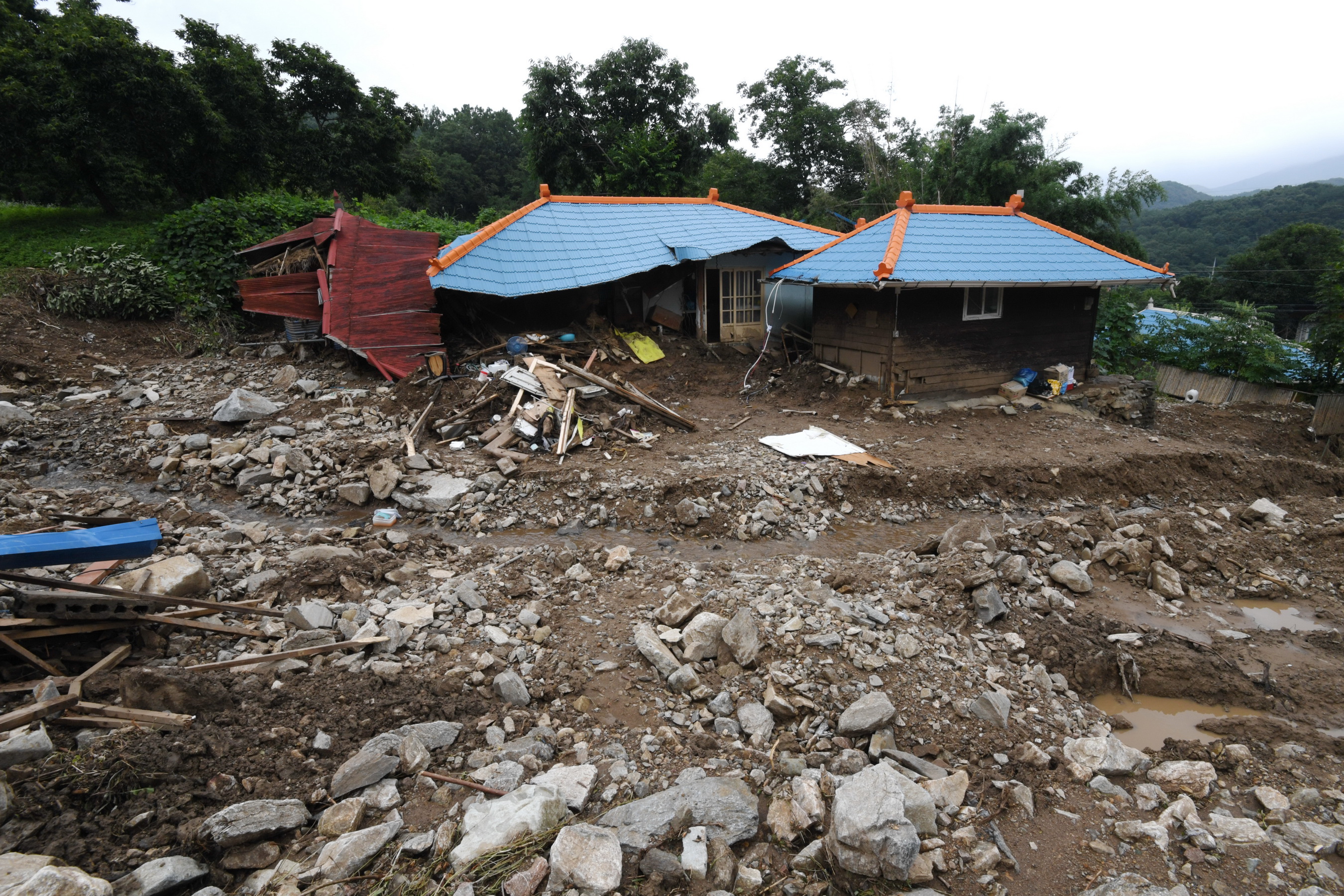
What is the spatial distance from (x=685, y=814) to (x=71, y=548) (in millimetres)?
3865

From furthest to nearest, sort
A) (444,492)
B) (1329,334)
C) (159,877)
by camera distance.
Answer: (1329,334)
(444,492)
(159,877)

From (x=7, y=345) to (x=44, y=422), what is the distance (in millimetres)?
3017

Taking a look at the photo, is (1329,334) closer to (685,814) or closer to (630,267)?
(630,267)

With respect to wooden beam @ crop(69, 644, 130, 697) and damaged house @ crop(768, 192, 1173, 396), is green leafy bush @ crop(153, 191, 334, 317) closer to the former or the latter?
wooden beam @ crop(69, 644, 130, 697)

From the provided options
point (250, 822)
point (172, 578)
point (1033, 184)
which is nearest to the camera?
point (250, 822)

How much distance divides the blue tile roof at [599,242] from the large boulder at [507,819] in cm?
914

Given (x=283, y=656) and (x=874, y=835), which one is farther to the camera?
(x=283, y=656)

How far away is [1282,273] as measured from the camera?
31062 millimetres

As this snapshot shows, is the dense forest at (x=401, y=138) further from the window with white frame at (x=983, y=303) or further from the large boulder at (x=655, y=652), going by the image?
the large boulder at (x=655, y=652)

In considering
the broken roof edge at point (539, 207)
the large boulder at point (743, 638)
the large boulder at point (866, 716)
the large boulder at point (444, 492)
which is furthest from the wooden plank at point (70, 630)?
the broken roof edge at point (539, 207)

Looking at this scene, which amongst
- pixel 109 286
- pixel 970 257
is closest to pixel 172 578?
pixel 109 286

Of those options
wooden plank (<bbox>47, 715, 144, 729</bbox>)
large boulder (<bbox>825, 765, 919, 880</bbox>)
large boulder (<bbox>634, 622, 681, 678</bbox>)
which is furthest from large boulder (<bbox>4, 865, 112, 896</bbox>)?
large boulder (<bbox>825, 765, 919, 880</bbox>)

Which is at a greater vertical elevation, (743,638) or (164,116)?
(164,116)

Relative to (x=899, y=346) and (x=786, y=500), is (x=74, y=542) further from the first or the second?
(x=899, y=346)
